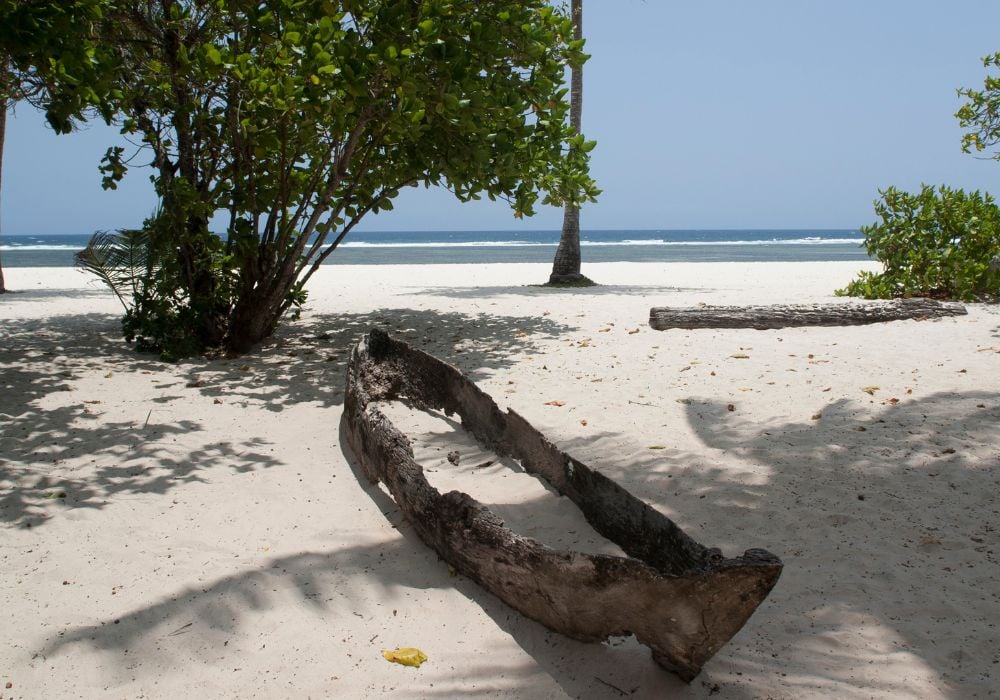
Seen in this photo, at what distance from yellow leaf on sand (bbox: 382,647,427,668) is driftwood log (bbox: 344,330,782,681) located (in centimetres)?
43

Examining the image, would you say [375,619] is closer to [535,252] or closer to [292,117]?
[292,117]

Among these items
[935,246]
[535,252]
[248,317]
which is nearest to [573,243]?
[935,246]

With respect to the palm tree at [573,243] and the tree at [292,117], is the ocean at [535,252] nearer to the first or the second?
the palm tree at [573,243]

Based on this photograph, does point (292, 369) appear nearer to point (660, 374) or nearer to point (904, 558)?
point (660, 374)

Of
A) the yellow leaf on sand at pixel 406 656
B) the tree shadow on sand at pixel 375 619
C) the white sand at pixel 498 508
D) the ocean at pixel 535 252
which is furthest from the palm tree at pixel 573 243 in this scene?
the yellow leaf on sand at pixel 406 656

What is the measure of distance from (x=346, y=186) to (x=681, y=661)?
8.62 m

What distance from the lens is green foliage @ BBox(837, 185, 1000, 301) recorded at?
35.8 feet

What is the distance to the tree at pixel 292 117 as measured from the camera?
6605 millimetres

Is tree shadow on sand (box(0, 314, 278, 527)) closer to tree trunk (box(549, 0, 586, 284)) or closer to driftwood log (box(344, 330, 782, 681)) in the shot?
driftwood log (box(344, 330, 782, 681))

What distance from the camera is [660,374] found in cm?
711

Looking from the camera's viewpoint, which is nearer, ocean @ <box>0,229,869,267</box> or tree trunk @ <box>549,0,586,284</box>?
tree trunk @ <box>549,0,586,284</box>

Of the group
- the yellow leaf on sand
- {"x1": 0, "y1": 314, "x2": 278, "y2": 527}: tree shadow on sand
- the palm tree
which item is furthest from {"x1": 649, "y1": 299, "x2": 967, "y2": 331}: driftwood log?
the palm tree

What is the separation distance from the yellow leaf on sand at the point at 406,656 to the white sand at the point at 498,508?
3 centimetres

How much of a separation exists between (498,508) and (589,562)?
5.74ft
